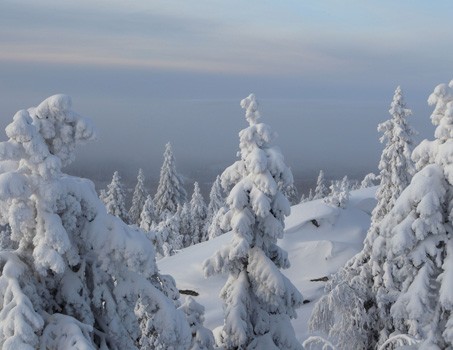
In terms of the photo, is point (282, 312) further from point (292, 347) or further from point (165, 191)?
point (165, 191)

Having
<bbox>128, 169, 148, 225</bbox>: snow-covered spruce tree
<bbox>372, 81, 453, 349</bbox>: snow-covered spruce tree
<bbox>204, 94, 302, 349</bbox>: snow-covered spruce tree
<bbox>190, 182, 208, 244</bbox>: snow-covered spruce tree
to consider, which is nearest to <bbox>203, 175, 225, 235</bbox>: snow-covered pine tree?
<bbox>190, 182, 208, 244</bbox>: snow-covered spruce tree

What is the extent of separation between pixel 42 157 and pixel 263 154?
9.17 metres

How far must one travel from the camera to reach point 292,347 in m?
17.7

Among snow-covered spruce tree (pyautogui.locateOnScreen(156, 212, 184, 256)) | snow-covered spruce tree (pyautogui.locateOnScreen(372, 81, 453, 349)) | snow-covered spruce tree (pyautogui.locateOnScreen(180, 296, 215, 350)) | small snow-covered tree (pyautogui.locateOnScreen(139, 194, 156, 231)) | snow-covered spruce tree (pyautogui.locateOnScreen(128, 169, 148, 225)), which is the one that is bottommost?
snow-covered spruce tree (pyautogui.locateOnScreen(128, 169, 148, 225))

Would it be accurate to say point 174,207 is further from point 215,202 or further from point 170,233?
point 170,233

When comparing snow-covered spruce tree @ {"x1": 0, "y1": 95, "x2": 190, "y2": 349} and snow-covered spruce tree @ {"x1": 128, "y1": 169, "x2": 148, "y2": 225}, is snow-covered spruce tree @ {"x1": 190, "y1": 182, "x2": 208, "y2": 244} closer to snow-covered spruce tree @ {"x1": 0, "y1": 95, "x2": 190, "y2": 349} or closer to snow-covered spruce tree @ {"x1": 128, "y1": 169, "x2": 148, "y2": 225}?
snow-covered spruce tree @ {"x1": 128, "y1": 169, "x2": 148, "y2": 225}

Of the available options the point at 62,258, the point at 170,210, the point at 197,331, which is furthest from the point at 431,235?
the point at 170,210

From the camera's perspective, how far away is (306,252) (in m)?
39.0

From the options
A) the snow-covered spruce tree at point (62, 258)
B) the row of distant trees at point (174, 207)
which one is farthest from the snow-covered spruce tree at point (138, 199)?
the snow-covered spruce tree at point (62, 258)

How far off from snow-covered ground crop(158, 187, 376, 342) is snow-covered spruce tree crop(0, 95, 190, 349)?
22760 millimetres

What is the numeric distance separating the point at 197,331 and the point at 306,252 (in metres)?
22.9

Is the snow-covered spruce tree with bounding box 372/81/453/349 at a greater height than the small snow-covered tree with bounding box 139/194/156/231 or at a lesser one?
greater

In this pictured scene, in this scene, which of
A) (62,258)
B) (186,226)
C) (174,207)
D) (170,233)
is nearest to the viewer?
(62,258)

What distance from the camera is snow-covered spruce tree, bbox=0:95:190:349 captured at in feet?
27.7
